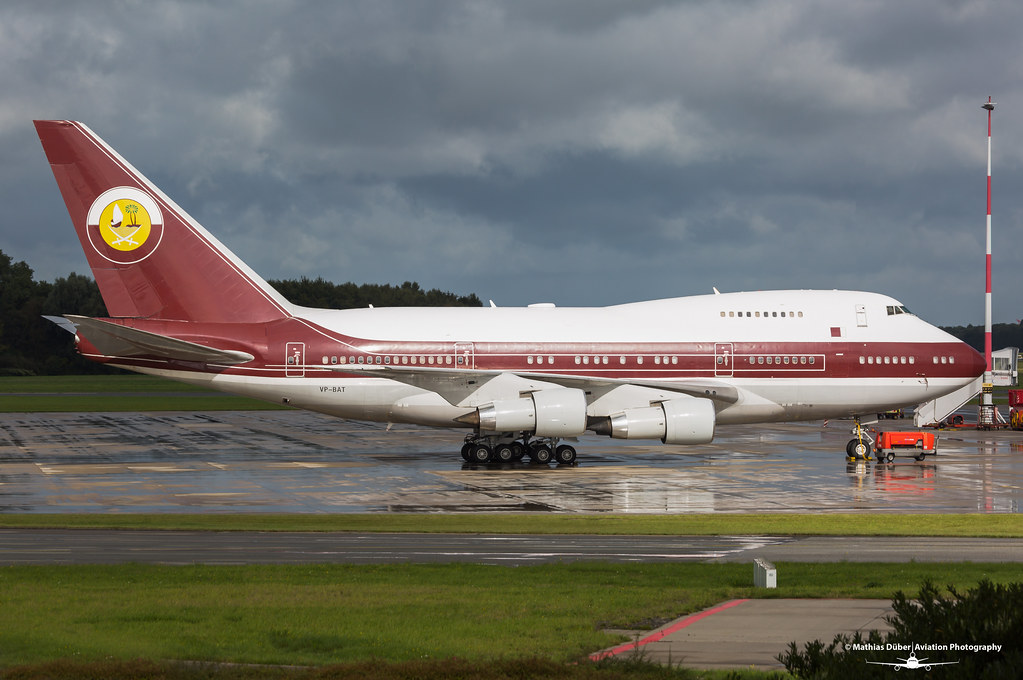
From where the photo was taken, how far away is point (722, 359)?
35.8 metres

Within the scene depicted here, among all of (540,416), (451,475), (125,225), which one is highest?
(125,225)

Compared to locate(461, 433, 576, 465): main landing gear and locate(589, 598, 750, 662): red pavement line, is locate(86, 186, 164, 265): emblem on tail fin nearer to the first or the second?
locate(461, 433, 576, 465): main landing gear

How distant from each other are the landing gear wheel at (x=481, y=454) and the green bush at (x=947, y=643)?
2796 cm

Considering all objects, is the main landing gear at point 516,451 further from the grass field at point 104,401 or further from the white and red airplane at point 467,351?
the grass field at point 104,401

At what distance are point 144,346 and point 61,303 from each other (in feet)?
422

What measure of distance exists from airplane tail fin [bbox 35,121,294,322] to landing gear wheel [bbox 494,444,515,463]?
9444mm

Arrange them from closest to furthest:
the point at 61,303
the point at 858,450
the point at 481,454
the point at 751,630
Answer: the point at 751,630 → the point at 481,454 → the point at 858,450 → the point at 61,303

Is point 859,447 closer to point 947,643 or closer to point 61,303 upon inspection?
point 947,643

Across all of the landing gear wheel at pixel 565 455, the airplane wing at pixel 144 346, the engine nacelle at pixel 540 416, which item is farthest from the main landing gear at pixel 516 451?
the airplane wing at pixel 144 346

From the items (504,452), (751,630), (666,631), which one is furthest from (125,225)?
(751,630)

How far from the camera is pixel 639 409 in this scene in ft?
111

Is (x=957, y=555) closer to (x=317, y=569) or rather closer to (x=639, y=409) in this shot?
(x=317, y=569)

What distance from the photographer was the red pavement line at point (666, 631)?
1003cm

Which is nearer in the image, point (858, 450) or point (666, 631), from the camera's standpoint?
point (666, 631)
